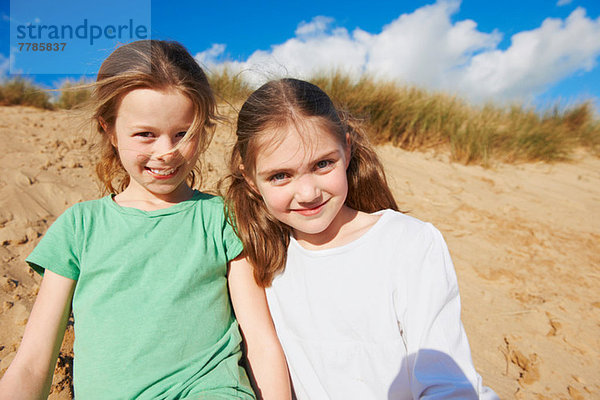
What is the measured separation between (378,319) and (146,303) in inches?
32.9

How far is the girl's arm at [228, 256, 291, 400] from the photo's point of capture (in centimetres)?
140

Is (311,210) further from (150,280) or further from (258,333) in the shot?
(150,280)

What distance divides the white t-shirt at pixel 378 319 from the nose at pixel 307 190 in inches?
9.3

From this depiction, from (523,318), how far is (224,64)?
18.6ft

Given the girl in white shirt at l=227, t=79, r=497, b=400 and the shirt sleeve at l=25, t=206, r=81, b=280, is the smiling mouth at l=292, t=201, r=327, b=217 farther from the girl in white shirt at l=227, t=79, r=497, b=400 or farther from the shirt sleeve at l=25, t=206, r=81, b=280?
the shirt sleeve at l=25, t=206, r=81, b=280

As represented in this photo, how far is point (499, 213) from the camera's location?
441cm

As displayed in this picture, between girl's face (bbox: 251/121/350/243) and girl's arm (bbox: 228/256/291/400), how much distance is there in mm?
318

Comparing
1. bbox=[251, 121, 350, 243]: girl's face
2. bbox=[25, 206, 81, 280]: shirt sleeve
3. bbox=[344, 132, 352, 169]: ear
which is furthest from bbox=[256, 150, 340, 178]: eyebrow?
bbox=[25, 206, 81, 280]: shirt sleeve

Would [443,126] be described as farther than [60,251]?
Yes

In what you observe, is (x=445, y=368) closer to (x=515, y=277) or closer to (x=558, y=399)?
(x=558, y=399)

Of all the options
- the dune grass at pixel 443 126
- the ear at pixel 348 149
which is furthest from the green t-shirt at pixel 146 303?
the dune grass at pixel 443 126

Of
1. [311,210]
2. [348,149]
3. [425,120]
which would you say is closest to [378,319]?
[311,210]

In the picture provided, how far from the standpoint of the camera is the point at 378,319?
49.4 inches

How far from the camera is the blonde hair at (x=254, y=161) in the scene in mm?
1399
